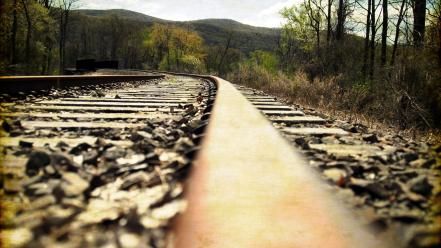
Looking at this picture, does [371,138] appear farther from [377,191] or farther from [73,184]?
[73,184]

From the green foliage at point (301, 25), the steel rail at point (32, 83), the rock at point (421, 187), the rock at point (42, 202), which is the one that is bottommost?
the rock at point (42, 202)

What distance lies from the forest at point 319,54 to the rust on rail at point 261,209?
14.4 ft

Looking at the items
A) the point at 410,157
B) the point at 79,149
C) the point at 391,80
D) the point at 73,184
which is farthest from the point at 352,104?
the point at 73,184

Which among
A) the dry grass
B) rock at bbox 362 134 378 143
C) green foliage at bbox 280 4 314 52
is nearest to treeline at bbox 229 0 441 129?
the dry grass

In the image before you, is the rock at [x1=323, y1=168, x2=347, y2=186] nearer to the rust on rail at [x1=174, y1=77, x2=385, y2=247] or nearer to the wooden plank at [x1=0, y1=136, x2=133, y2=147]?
the rust on rail at [x1=174, y1=77, x2=385, y2=247]

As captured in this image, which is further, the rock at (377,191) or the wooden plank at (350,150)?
the wooden plank at (350,150)

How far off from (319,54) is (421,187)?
1689 cm

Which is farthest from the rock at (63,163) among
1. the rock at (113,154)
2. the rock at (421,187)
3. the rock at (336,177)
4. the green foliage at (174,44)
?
the green foliage at (174,44)

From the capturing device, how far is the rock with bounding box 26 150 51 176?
1.26m

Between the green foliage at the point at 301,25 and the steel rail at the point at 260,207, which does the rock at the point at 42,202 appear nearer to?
the steel rail at the point at 260,207

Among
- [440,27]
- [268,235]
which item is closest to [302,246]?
[268,235]

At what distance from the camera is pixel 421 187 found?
1088mm

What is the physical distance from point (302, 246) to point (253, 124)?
4.29ft

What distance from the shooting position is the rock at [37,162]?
1.26 meters
